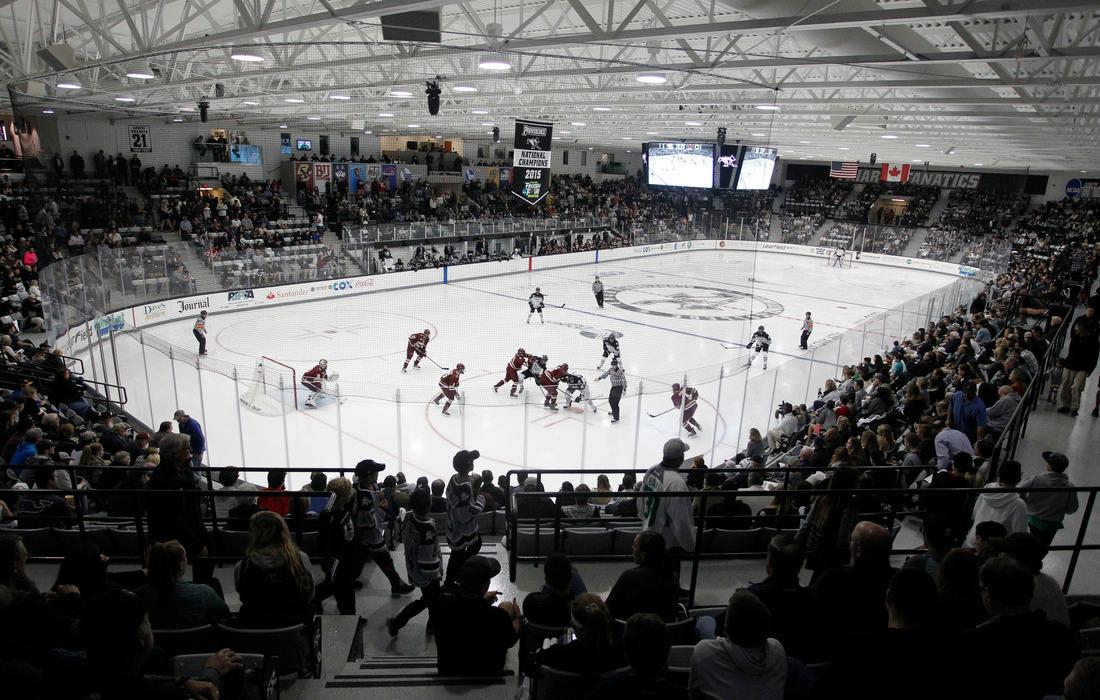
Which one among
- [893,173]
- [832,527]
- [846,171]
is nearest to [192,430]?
[832,527]

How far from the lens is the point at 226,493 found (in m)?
3.77

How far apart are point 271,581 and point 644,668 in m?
1.60

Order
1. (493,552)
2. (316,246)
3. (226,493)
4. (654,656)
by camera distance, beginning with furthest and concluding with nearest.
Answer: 1. (316,246)
2. (493,552)
3. (226,493)
4. (654,656)

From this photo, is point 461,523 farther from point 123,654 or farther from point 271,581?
point 123,654

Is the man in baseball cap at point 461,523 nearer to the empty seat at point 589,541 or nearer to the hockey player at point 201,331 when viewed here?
the empty seat at point 589,541

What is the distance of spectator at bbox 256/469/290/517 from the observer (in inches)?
199

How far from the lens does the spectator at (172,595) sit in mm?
2770

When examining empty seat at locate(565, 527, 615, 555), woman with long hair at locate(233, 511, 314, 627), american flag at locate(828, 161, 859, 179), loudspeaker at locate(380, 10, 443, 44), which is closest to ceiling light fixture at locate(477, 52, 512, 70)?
loudspeaker at locate(380, 10, 443, 44)

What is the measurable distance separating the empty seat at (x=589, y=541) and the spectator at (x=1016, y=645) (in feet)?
8.17

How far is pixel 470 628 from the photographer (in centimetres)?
296

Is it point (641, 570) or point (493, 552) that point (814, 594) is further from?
point (493, 552)

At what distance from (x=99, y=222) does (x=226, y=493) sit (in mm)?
16040

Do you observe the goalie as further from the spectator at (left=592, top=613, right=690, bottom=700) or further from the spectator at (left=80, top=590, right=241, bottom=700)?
the spectator at (left=592, top=613, right=690, bottom=700)

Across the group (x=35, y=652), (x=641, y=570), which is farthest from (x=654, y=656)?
(x=35, y=652)
